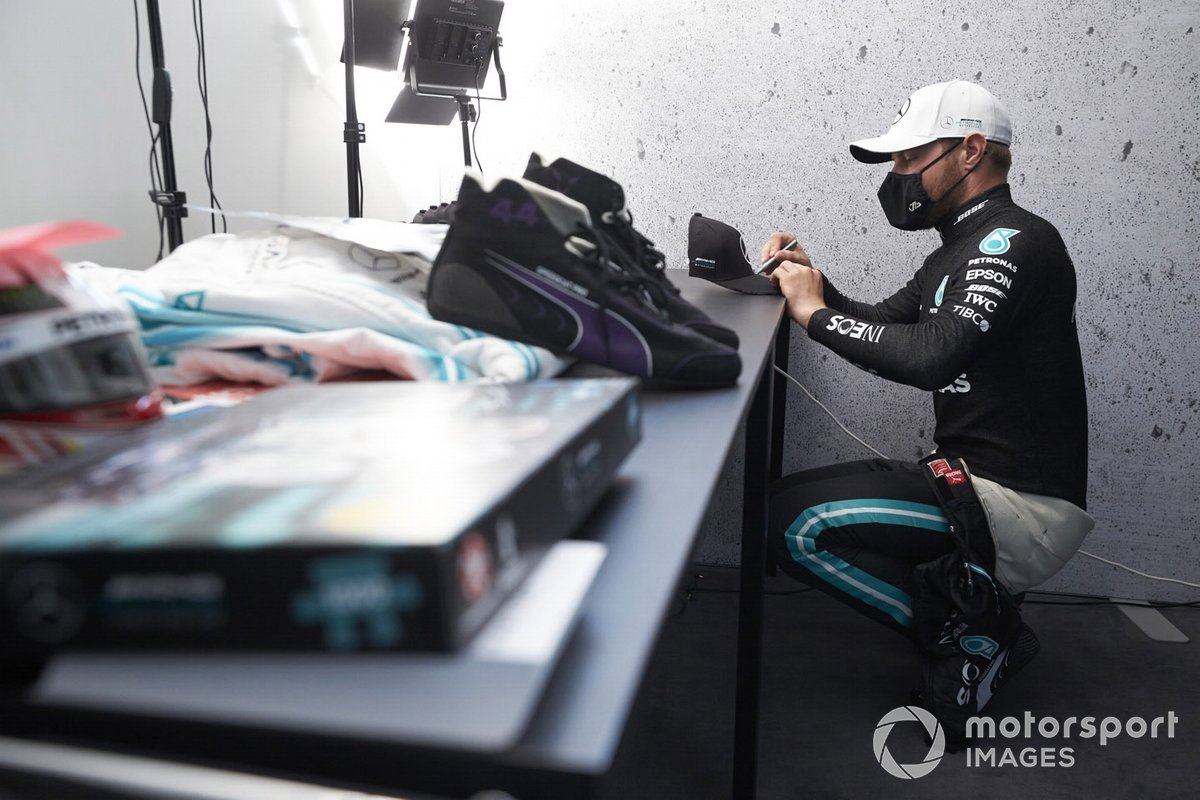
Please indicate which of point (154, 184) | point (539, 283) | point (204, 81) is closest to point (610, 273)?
point (539, 283)

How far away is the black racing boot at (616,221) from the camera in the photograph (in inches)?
28.0

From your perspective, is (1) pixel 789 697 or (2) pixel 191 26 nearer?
(1) pixel 789 697

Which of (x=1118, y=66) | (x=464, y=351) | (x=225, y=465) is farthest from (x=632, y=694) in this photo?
(x=1118, y=66)

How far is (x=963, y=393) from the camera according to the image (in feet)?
5.21

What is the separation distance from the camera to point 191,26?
1851 millimetres

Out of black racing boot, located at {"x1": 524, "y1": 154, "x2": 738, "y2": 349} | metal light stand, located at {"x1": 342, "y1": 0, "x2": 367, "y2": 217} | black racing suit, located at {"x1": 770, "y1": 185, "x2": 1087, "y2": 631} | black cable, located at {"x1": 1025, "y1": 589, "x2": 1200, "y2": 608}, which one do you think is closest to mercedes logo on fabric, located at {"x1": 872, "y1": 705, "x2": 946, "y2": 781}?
black racing suit, located at {"x1": 770, "y1": 185, "x2": 1087, "y2": 631}

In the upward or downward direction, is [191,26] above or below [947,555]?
above

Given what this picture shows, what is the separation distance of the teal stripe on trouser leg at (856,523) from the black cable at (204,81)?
4.23ft

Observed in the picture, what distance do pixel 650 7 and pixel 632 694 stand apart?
6.66 feet

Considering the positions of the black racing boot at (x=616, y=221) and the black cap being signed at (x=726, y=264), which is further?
the black cap being signed at (x=726, y=264)

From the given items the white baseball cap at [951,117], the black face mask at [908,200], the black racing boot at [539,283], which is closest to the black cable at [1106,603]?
the black face mask at [908,200]

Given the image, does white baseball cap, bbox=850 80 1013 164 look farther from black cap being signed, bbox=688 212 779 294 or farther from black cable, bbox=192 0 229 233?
black cable, bbox=192 0 229 233

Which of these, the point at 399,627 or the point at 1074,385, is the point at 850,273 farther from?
the point at 399,627

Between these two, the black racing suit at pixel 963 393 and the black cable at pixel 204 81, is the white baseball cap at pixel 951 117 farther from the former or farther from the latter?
the black cable at pixel 204 81
